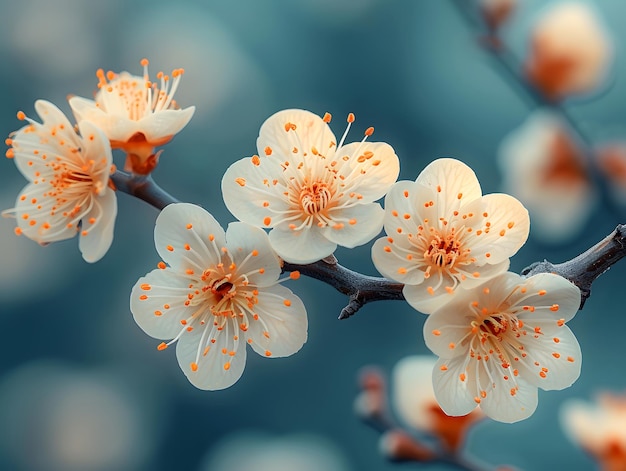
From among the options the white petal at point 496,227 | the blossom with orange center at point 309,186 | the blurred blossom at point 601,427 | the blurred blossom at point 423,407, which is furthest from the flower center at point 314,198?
the blurred blossom at point 601,427

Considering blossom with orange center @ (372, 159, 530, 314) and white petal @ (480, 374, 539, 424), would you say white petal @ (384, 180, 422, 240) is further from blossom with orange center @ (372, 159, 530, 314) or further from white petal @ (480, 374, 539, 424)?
white petal @ (480, 374, 539, 424)

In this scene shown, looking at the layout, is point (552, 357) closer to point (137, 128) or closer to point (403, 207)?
point (403, 207)

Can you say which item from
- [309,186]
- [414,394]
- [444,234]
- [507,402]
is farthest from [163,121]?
[414,394]

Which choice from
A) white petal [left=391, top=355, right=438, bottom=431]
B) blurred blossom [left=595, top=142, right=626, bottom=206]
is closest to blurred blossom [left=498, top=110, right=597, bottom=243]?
blurred blossom [left=595, top=142, right=626, bottom=206]

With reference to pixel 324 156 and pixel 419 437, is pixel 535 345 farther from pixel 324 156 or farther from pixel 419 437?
pixel 419 437

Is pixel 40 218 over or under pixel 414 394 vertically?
over
